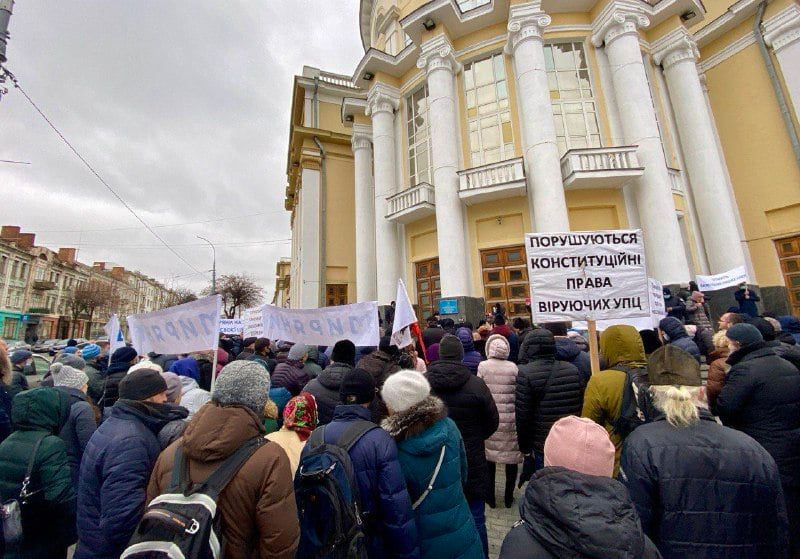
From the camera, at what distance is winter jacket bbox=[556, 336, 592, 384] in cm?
416

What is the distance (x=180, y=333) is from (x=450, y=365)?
167 inches

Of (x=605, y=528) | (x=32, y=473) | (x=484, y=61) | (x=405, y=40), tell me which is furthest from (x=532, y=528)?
(x=405, y=40)

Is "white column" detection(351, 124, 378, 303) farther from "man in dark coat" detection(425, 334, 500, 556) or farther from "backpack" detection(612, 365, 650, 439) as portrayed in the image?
"backpack" detection(612, 365, 650, 439)

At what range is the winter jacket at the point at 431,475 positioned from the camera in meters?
2.22

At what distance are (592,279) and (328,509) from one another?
389 cm

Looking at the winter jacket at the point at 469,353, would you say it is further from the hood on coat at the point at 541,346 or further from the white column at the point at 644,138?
the white column at the point at 644,138

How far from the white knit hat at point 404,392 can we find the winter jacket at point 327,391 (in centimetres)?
128

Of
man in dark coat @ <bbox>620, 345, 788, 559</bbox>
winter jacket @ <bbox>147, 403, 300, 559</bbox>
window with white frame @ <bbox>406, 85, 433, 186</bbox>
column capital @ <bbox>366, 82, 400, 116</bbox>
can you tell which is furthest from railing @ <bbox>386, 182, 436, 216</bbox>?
winter jacket @ <bbox>147, 403, 300, 559</bbox>

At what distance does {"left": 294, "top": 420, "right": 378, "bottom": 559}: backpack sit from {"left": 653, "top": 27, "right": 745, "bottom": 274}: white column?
1505cm

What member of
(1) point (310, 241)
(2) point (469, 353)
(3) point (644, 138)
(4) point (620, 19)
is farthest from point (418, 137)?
(2) point (469, 353)

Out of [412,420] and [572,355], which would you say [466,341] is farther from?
[412,420]

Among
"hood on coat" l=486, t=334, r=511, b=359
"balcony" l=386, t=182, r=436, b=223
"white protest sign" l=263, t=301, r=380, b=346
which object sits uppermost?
"balcony" l=386, t=182, r=436, b=223

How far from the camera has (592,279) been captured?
14.4ft

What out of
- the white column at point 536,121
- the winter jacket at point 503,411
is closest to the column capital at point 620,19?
the white column at point 536,121
